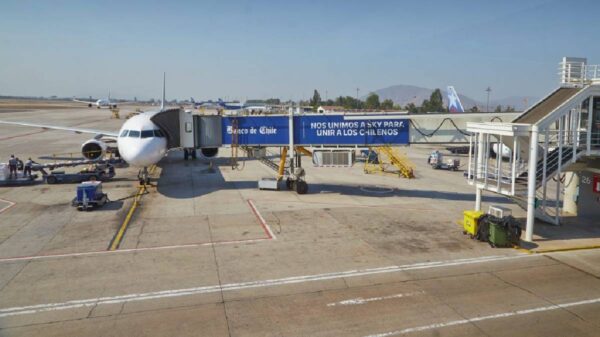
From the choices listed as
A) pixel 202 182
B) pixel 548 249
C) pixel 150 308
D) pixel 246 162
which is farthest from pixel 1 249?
pixel 246 162

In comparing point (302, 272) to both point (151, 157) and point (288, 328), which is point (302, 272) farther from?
point (151, 157)

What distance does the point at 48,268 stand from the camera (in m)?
16.5

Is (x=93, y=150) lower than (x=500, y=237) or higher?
higher

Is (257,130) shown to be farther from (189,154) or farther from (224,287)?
(189,154)

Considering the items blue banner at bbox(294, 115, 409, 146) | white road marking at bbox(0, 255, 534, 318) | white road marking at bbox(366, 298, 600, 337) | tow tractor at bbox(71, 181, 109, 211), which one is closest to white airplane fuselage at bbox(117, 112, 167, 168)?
tow tractor at bbox(71, 181, 109, 211)

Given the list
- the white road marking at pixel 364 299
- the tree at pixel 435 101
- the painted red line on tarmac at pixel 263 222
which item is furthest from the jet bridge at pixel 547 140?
the tree at pixel 435 101

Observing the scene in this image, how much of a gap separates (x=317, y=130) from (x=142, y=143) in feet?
38.5

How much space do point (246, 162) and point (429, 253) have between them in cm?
3133

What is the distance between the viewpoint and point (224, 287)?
48.2 feet

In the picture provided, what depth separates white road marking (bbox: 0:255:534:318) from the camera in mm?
13156

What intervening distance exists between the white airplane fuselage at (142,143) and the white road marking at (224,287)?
50.4ft

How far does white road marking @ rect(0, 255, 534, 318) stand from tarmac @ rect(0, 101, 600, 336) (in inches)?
2.6

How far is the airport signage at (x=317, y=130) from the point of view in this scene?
29.3 m

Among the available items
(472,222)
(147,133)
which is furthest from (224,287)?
(147,133)
